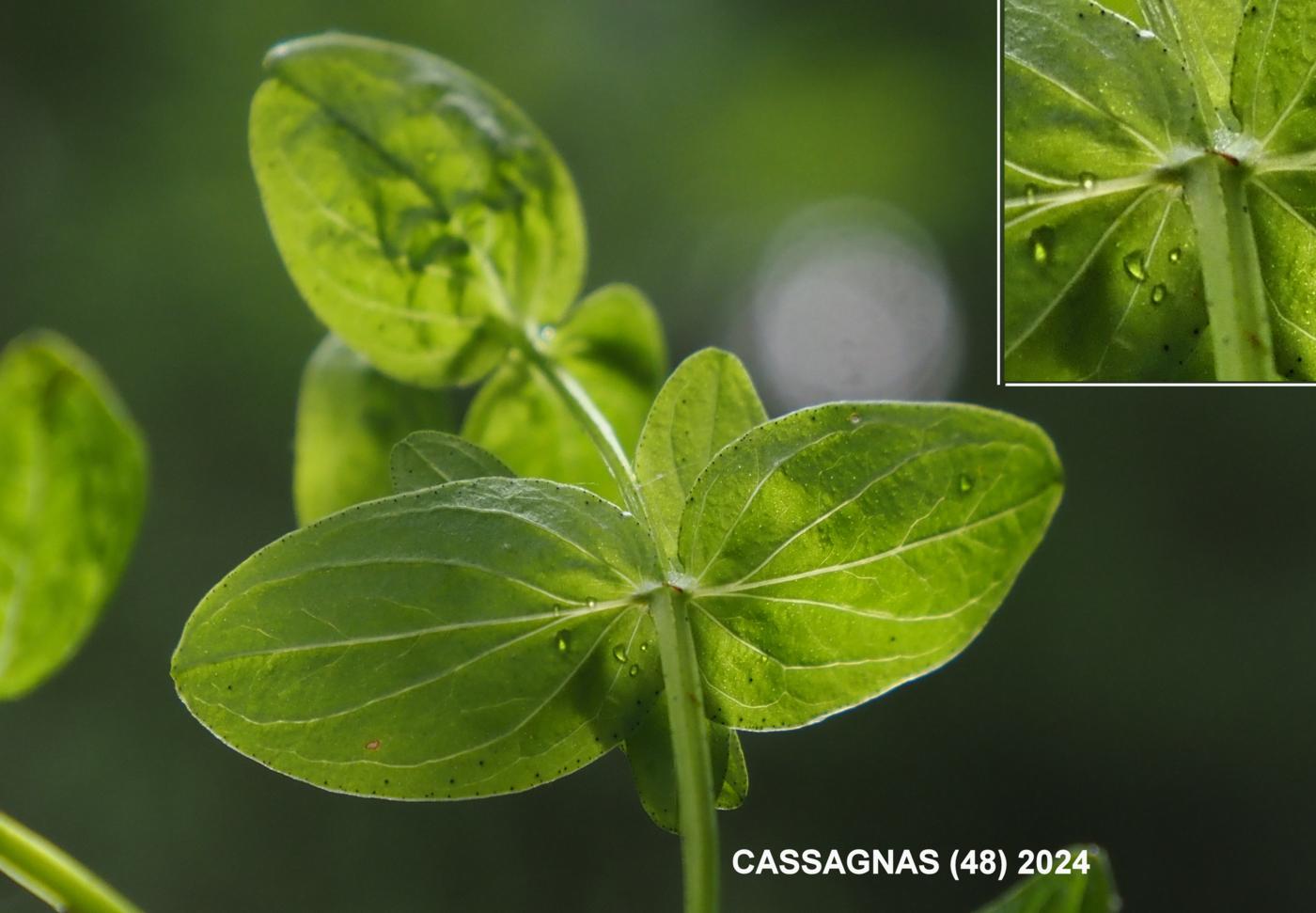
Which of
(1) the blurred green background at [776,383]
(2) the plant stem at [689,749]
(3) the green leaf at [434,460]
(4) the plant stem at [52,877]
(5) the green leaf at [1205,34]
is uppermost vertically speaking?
(1) the blurred green background at [776,383]

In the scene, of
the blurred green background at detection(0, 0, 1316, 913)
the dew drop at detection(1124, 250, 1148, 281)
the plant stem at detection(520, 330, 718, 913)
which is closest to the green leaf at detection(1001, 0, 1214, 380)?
the dew drop at detection(1124, 250, 1148, 281)

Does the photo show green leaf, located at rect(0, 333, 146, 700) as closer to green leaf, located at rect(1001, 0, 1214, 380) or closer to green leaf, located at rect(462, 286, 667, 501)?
green leaf, located at rect(462, 286, 667, 501)

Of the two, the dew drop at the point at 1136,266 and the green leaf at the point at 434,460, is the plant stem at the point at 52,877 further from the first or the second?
the dew drop at the point at 1136,266

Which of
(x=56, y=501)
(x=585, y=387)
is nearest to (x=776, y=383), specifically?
(x=585, y=387)

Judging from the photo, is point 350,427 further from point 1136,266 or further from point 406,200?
point 1136,266

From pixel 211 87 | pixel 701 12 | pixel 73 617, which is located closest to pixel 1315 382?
pixel 73 617

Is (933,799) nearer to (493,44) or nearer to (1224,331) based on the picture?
(493,44)

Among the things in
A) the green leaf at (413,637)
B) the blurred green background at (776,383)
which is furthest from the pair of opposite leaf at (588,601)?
the blurred green background at (776,383)
